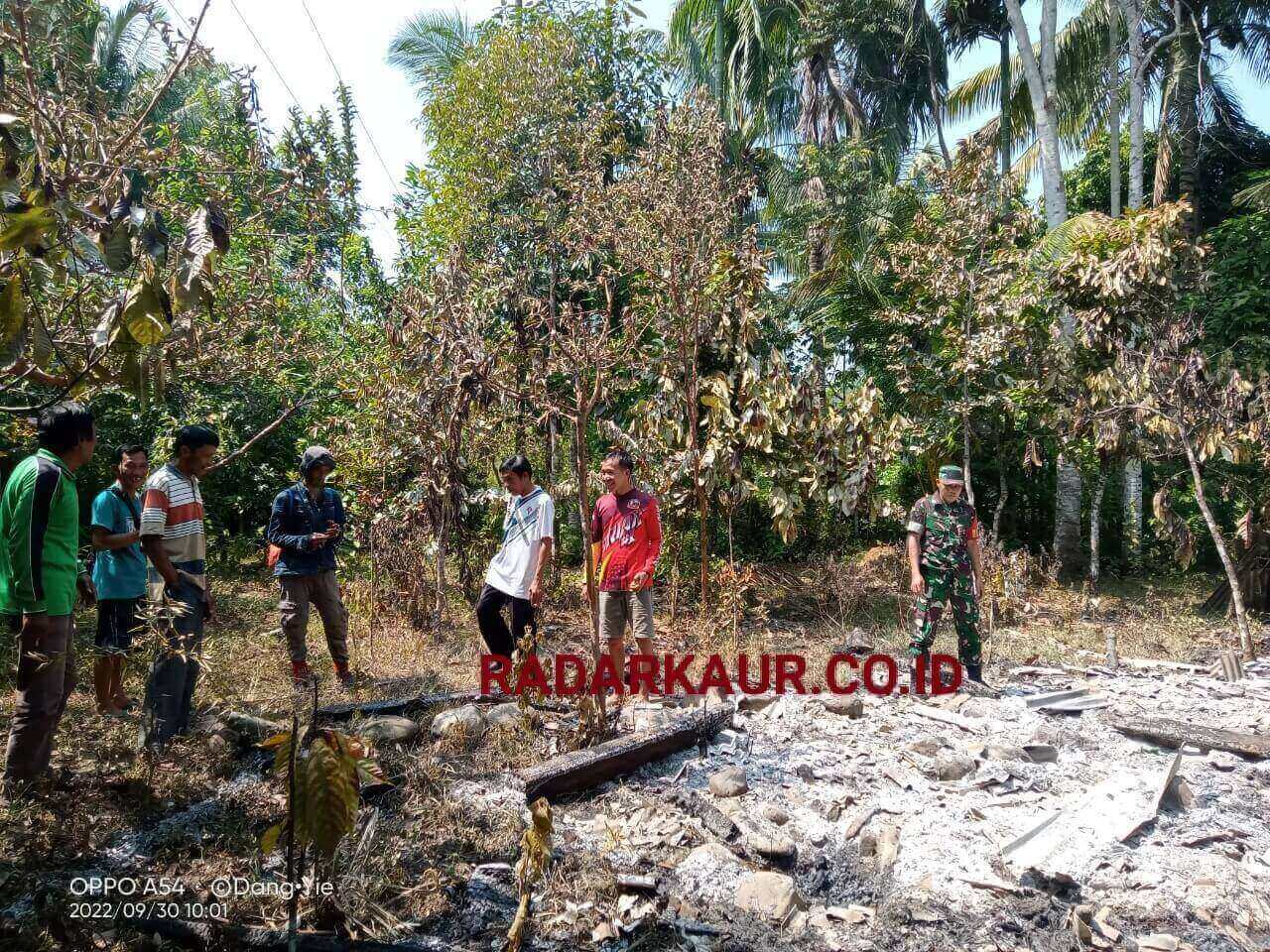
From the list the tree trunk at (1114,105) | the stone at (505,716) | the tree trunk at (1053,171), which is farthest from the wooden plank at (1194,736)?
the tree trunk at (1114,105)

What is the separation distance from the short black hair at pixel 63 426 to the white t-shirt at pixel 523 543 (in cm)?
232

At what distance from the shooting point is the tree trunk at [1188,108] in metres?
12.6

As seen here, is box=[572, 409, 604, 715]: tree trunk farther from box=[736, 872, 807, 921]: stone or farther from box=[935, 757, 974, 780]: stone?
box=[935, 757, 974, 780]: stone

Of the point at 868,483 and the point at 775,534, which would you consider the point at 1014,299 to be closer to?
the point at 868,483

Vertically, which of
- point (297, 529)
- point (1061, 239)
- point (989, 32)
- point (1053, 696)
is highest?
point (989, 32)

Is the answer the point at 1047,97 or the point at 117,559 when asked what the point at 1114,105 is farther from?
the point at 117,559

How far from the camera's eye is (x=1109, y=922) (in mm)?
A: 2912

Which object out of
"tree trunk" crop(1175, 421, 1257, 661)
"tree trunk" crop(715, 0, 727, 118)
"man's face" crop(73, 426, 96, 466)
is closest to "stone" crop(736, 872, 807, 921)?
"man's face" crop(73, 426, 96, 466)

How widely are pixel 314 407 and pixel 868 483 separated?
7176 mm

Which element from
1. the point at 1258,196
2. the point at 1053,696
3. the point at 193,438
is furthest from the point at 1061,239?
the point at 193,438

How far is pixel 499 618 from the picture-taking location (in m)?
5.05

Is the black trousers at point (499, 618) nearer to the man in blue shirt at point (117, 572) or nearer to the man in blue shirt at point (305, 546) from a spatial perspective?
the man in blue shirt at point (305, 546)

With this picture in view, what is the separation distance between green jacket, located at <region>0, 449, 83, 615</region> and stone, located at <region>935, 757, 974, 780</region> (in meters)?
4.21

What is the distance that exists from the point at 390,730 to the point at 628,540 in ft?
5.78
